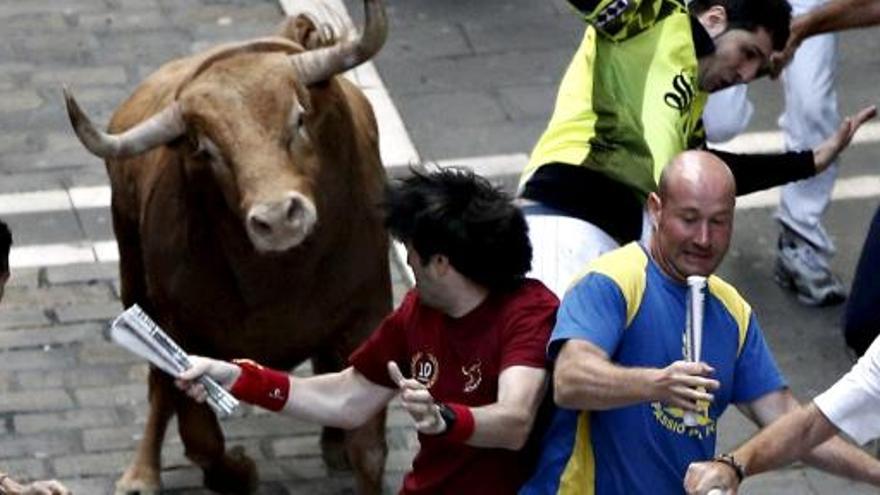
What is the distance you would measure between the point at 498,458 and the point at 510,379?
1.03ft

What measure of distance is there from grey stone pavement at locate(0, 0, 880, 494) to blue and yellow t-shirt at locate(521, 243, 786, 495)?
2.59m

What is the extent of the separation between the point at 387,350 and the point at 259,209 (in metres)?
1.15

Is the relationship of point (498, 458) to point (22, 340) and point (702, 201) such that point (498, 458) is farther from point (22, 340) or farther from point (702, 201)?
point (22, 340)

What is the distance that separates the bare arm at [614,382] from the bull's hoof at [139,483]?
3080 mm

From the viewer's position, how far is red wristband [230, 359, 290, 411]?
726 cm

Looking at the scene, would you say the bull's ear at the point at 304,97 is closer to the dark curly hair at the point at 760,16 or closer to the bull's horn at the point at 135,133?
the bull's horn at the point at 135,133

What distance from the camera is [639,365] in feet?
23.1

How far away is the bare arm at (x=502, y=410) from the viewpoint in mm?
6824

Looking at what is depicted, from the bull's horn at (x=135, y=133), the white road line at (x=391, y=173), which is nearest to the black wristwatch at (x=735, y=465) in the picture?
the bull's horn at (x=135, y=133)

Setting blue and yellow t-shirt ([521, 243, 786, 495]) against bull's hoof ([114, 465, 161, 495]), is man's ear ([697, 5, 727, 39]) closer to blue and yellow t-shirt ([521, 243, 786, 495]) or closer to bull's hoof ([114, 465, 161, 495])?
blue and yellow t-shirt ([521, 243, 786, 495])

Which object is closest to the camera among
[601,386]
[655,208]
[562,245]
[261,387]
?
[601,386]

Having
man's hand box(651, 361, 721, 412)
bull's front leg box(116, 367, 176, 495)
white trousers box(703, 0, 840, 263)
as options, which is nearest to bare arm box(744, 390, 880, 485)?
man's hand box(651, 361, 721, 412)

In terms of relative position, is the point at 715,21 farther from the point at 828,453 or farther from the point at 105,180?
the point at 105,180

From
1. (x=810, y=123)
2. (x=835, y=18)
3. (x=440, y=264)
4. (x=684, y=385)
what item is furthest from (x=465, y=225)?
(x=810, y=123)
